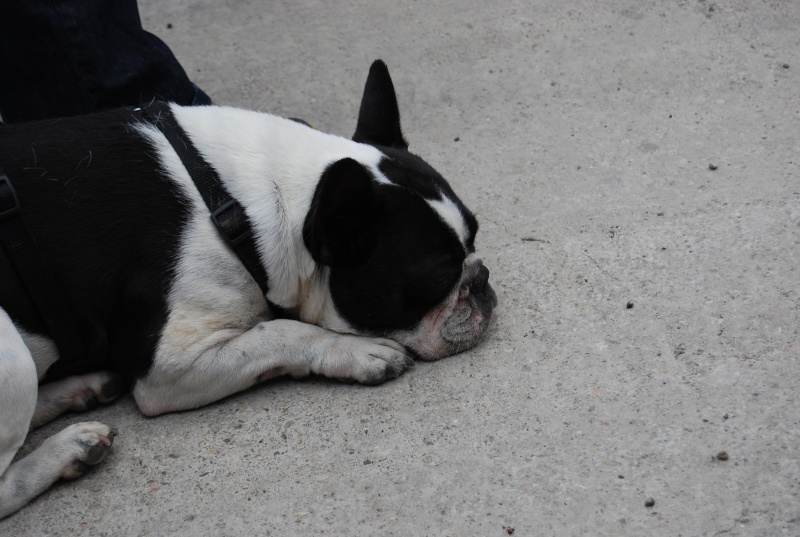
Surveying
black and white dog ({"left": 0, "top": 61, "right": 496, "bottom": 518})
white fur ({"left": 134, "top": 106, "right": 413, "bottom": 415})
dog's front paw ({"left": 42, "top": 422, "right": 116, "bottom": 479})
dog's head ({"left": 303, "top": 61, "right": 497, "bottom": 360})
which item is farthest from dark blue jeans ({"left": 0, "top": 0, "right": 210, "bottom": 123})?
dog's front paw ({"left": 42, "top": 422, "right": 116, "bottom": 479})

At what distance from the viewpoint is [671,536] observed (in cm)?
254

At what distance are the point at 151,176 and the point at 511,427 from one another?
1.57 meters

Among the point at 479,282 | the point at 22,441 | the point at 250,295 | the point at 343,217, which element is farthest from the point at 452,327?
the point at 22,441

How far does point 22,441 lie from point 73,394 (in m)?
0.37

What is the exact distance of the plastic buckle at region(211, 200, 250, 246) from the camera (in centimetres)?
320

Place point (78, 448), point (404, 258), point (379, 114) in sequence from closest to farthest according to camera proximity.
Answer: point (78, 448) → point (404, 258) → point (379, 114)

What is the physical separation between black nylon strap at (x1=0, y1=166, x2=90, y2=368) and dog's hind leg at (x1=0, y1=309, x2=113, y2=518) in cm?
13

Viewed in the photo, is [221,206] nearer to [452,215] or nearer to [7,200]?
[7,200]

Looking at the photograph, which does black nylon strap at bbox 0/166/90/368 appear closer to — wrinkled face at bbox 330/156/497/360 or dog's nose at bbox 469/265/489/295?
wrinkled face at bbox 330/156/497/360

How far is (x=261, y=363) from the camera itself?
3303 mm

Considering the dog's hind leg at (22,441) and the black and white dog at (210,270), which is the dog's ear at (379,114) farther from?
the dog's hind leg at (22,441)

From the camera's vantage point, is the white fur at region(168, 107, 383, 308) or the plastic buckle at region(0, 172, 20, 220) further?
the white fur at region(168, 107, 383, 308)

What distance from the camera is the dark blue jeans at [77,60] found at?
4.11 metres

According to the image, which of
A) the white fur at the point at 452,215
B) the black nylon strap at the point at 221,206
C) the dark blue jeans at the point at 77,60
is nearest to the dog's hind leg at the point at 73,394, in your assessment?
the black nylon strap at the point at 221,206
